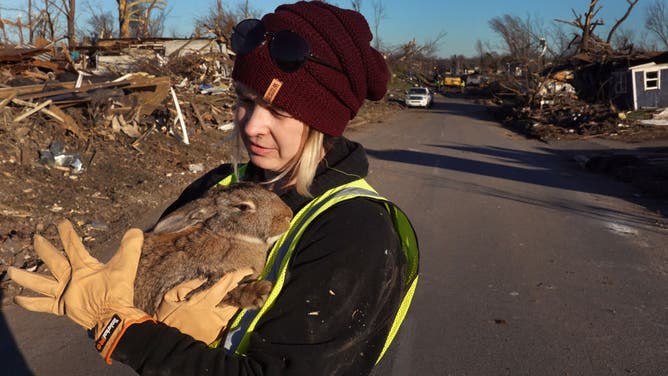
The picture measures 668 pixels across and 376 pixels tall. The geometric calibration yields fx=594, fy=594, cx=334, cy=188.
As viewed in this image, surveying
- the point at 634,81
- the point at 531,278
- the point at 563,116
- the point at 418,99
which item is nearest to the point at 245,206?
the point at 531,278

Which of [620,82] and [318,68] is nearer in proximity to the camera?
[318,68]

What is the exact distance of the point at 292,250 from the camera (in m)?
1.81

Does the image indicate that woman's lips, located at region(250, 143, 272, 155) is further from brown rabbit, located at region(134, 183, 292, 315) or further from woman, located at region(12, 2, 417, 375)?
brown rabbit, located at region(134, 183, 292, 315)

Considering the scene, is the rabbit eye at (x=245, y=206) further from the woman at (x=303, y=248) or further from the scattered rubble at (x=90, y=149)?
the scattered rubble at (x=90, y=149)

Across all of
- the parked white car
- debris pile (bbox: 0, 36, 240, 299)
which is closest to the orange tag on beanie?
debris pile (bbox: 0, 36, 240, 299)

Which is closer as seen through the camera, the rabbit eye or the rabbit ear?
the rabbit ear

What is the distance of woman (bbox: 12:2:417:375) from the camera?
1.66 metres

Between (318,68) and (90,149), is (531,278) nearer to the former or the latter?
Result: (318,68)

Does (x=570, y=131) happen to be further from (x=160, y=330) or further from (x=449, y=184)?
(x=160, y=330)

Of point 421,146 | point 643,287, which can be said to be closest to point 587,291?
point 643,287

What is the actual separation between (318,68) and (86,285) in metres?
1.04

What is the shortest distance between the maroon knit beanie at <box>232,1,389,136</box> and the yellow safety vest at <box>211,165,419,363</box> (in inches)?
11.7

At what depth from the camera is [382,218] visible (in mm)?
1861

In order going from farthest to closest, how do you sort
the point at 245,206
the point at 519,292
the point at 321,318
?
the point at 519,292, the point at 245,206, the point at 321,318
